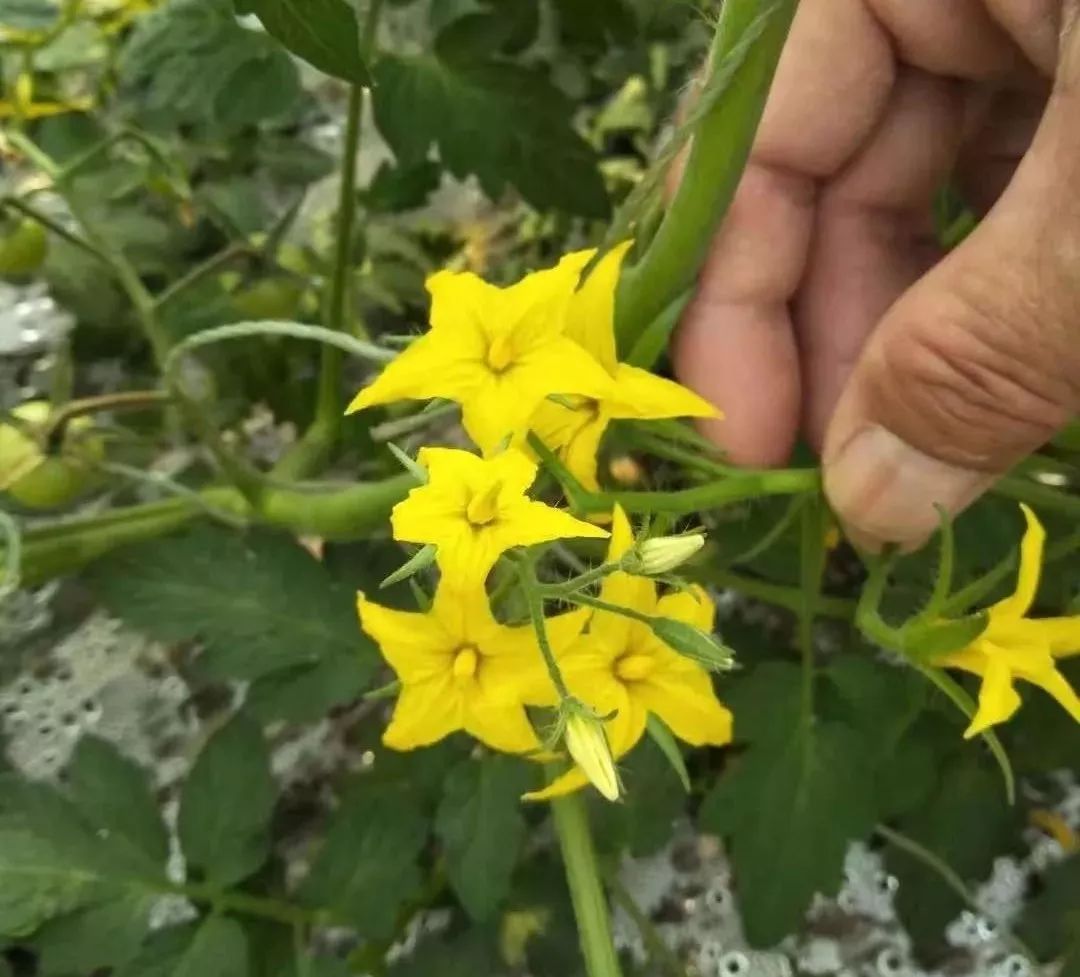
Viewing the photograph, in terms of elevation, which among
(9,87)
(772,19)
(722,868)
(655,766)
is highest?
(772,19)

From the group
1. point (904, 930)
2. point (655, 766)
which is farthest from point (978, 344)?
point (904, 930)

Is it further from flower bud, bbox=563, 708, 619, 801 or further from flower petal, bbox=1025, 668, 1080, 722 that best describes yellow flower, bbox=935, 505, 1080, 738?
flower bud, bbox=563, 708, 619, 801

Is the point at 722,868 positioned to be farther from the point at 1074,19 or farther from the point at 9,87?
the point at 9,87

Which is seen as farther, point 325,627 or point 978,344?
point 325,627

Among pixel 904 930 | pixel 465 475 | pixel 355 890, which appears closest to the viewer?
pixel 465 475

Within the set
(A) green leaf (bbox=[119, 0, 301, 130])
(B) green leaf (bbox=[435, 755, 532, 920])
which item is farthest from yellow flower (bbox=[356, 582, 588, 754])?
(A) green leaf (bbox=[119, 0, 301, 130])
